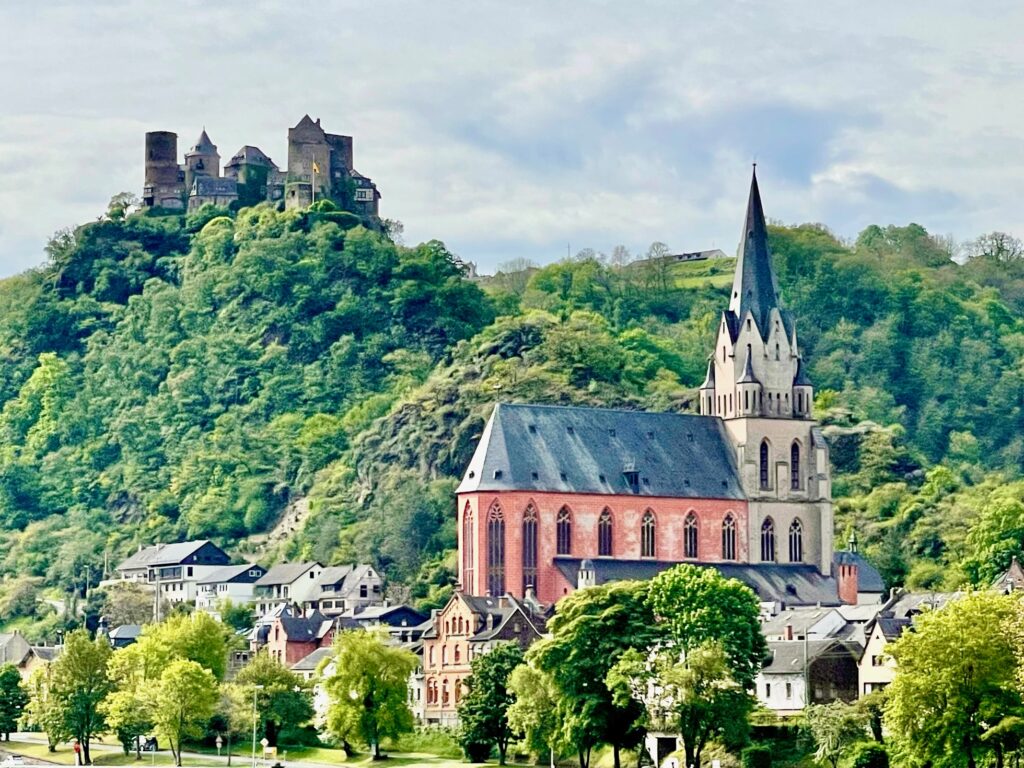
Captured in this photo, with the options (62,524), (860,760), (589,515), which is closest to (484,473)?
(589,515)

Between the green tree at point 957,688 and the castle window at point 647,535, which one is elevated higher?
the castle window at point 647,535

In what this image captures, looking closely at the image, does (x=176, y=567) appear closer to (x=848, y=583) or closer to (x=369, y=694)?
(x=848, y=583)

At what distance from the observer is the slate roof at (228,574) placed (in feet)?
568

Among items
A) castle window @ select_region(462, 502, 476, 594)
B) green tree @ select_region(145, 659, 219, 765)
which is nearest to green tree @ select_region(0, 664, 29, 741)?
green tree @ select_region(145, 659, 219, 765)

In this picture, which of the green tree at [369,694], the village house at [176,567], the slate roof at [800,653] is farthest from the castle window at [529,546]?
the village house at [176,567]

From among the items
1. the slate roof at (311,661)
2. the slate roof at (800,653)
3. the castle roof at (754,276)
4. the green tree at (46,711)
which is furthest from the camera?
the castle roof at (754,276)

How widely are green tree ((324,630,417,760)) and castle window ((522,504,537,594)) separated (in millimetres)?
23978

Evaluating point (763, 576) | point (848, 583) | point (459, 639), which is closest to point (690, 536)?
point (763, 576)

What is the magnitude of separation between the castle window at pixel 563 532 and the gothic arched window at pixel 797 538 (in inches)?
543

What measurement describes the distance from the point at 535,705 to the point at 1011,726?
2307 centimetres

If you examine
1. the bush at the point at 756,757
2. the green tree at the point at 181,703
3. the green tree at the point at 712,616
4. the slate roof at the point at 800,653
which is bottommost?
the bush at the point at 756,757

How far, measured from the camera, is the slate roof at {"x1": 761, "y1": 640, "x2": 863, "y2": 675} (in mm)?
111375

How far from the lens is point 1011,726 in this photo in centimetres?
9025

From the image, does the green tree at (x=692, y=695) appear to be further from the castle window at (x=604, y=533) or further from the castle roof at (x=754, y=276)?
the castle roof at (x=754, y=276)
